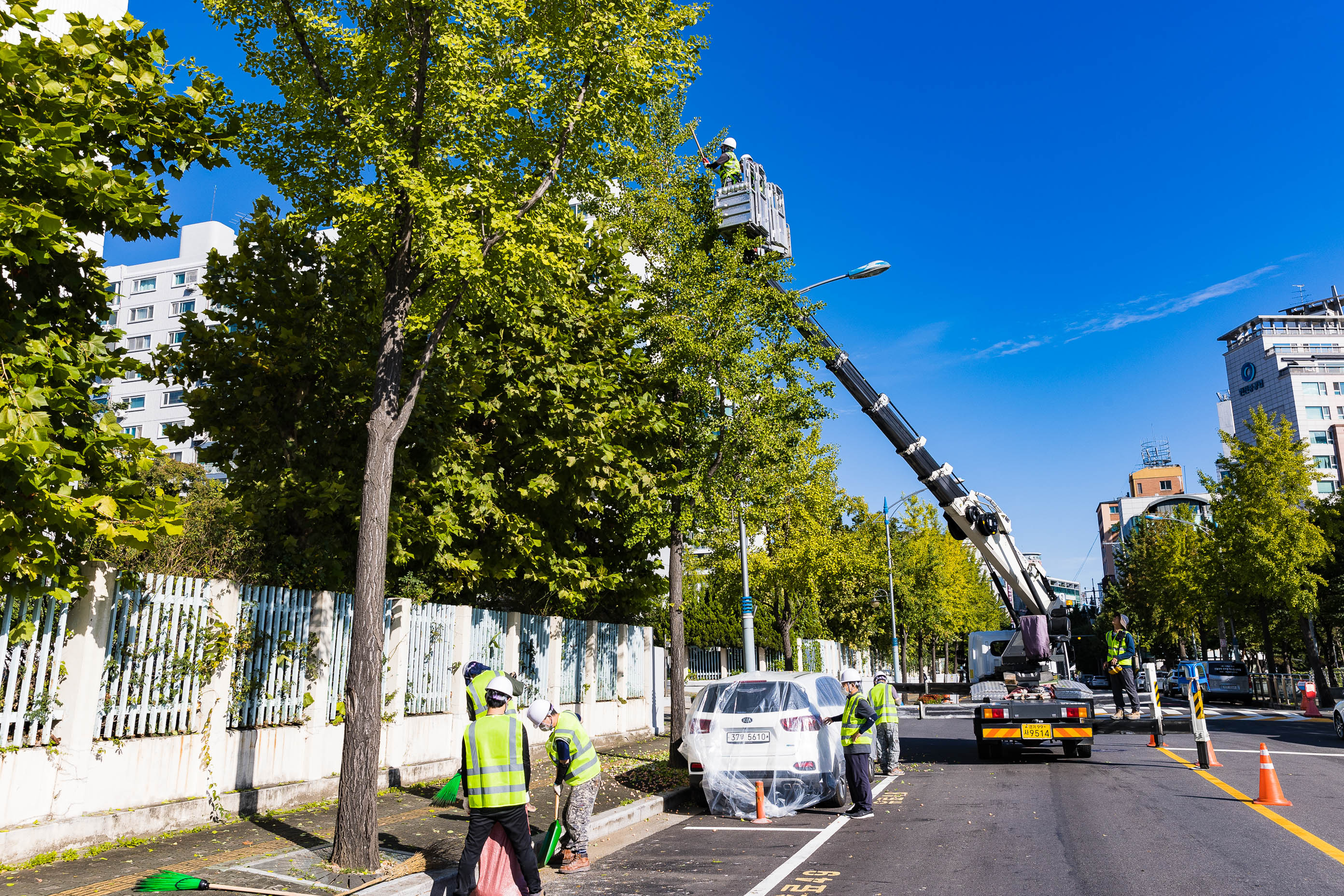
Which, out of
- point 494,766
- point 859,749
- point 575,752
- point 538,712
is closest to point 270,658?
point 575,752

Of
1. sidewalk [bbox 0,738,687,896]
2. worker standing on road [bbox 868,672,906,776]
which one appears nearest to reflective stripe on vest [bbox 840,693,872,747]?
sidewalk [bbox 0,738,687,896]

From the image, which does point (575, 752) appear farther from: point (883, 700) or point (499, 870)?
point (883, 700)

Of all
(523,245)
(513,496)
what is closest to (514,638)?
(513,496)

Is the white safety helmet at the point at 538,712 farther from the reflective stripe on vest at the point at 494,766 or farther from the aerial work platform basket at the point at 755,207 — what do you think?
the aerial work platform basket at the point at 755,207

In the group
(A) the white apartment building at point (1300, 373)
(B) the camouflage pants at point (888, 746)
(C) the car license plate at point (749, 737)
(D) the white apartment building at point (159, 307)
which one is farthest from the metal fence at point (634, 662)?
(A) the white apartment building at point (1300, 373)

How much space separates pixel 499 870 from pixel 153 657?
4.88 m

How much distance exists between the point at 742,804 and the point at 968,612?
5115cm

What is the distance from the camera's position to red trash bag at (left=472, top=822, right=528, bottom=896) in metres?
6.27

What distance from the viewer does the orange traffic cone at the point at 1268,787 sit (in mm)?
10719

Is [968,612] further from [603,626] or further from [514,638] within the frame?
[514,638]

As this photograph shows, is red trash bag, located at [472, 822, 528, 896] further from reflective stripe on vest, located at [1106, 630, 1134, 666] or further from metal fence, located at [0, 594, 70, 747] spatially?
reflective stripe on vest, located at [1106, 630, 1134, 666]

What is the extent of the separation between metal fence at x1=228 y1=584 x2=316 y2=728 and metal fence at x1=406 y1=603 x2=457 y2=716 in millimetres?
2037

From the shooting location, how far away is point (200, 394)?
13.2m

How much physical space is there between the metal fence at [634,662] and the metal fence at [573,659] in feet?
6.79
